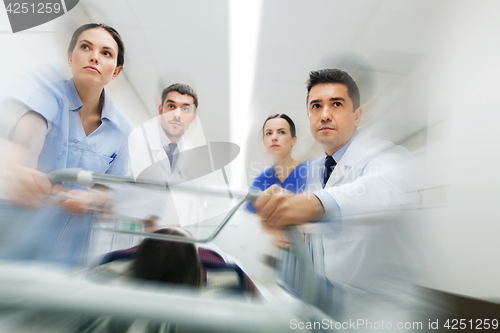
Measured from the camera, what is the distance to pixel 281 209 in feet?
1.44

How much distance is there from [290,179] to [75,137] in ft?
2.72

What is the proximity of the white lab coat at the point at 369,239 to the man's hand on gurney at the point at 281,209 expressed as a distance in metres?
0.10

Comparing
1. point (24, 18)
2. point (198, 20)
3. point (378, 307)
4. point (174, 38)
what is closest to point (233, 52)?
point (198, 20)

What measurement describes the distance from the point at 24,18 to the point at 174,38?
2.97ft

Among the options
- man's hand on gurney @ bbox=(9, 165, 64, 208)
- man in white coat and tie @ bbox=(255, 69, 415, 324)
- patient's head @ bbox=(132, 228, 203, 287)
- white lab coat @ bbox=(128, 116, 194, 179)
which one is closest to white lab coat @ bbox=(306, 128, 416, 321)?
man in white coat and tie @ bbox=(255, 69, 415, 324)

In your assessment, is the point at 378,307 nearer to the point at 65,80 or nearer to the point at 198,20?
the point at 65,80

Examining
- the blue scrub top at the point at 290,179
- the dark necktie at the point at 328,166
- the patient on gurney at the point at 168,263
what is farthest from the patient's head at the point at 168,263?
the dark necktie at the point at 328,166

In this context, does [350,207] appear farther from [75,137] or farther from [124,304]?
[75,137]

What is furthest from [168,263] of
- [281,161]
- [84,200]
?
[281,161]

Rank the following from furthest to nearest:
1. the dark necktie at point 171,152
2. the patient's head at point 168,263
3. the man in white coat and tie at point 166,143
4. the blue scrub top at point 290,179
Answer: the dark necktie at point 171,152, the man in white coat and tie at point 166,143, the blue scrub top at point 290,179, the patient's head at point 168,263

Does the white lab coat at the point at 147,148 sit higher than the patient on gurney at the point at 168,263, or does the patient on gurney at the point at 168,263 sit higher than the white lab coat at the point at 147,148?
A: the white lab coat at the point at 147,148

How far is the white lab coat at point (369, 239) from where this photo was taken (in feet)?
1.93

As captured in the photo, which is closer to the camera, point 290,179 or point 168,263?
point 168,263

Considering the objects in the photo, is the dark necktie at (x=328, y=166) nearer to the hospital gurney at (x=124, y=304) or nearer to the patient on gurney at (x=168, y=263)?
the patient on gurney at (x=168, y=263)
